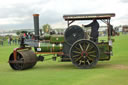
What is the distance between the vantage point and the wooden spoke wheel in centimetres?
798

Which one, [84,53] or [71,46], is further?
[71,46]

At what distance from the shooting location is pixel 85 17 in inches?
332

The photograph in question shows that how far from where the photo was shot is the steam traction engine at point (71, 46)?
8.03 m

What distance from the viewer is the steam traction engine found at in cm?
803

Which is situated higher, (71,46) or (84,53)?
(71,46)

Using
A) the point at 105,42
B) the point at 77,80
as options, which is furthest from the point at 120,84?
the point at 105,42

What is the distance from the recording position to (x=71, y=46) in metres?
8.26

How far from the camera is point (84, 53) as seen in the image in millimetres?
8023

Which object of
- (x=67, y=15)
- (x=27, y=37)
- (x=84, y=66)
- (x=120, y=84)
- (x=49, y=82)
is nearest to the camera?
(x=120, y=84)

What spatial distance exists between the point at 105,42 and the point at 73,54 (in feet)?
5.12

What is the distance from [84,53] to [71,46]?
635 mm

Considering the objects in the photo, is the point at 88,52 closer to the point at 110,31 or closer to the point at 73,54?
the point at 73,54

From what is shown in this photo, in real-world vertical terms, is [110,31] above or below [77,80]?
above

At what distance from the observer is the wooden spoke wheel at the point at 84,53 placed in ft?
26.2
